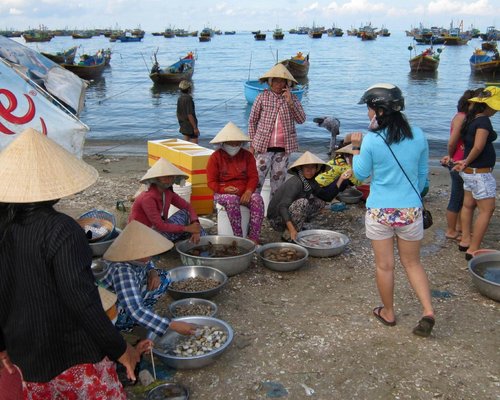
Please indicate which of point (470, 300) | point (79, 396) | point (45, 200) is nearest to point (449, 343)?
point (470, 300)

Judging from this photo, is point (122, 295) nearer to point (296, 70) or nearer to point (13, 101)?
point (13, 101)

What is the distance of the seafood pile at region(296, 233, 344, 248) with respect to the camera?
5.09 m

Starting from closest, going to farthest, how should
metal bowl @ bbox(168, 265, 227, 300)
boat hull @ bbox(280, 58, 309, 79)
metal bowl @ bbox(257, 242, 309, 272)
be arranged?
metal bowl @ bbox(168, 265, 227, 300) → metal bowl @ bbox(257, 242, 309, 272) → boat hull @ bbox(280, 58, 309, 79)

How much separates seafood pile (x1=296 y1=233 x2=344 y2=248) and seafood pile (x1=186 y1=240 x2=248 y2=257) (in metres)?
0.75

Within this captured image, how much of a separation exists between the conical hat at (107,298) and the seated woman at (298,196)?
2.55m

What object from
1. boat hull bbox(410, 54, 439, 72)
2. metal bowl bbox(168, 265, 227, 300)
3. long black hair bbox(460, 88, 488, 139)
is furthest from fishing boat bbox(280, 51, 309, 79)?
metal bowl bbox(168, 265, 227, 300)

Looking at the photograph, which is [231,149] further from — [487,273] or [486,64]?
[486,64]

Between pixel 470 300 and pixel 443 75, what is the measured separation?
121 ft

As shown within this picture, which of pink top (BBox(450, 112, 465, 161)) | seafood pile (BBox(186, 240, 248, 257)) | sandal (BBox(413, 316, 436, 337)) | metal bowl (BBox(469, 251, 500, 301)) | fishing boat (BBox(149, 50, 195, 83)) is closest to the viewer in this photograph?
sandal (BBox(413, 316, 436, 337))

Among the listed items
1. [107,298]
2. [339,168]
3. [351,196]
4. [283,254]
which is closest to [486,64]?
[351,196]

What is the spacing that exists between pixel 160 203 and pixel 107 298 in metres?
1.92

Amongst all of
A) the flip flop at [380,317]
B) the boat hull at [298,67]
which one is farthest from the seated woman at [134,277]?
the boat hull at [298,67]

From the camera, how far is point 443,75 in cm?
3678

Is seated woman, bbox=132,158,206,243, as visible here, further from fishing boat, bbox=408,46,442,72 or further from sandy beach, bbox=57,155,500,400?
fishing boat, bbox=408,46,442,72
